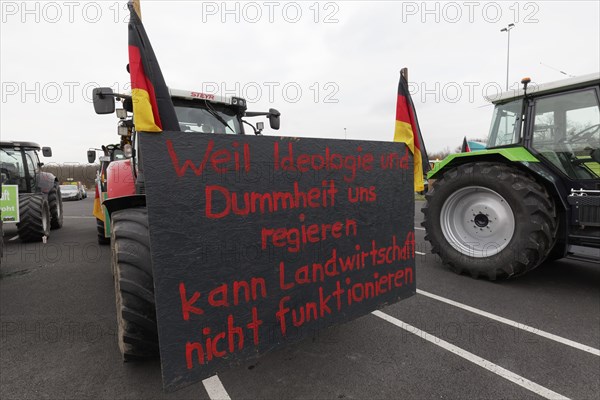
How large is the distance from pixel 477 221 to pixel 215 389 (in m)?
3.74

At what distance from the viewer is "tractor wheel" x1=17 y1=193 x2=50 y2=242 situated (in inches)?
260

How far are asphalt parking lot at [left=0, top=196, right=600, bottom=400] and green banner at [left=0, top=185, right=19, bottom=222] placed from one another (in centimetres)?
351

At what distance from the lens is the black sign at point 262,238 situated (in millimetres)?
1379

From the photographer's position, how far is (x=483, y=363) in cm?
227

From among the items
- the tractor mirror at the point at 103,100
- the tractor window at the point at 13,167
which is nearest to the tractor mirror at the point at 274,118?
the tractor mirror at the point at 103,100

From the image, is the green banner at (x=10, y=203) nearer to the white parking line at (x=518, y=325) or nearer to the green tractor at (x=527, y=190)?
the white parking line at (x=518, y=325)

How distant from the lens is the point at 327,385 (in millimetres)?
2051

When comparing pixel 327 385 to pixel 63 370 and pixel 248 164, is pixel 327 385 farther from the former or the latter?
pixel 63 370

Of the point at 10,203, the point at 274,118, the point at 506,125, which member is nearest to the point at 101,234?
the point at 10,203

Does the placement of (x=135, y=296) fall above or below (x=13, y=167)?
below

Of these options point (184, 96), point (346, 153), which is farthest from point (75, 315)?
point (346, 153)

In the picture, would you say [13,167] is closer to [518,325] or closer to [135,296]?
[135,296]

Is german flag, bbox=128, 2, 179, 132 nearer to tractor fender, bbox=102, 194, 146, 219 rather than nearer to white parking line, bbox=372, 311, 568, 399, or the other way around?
tractor fender, bbox=102, 194, 146, 219

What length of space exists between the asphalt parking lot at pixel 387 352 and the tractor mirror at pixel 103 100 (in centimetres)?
193
